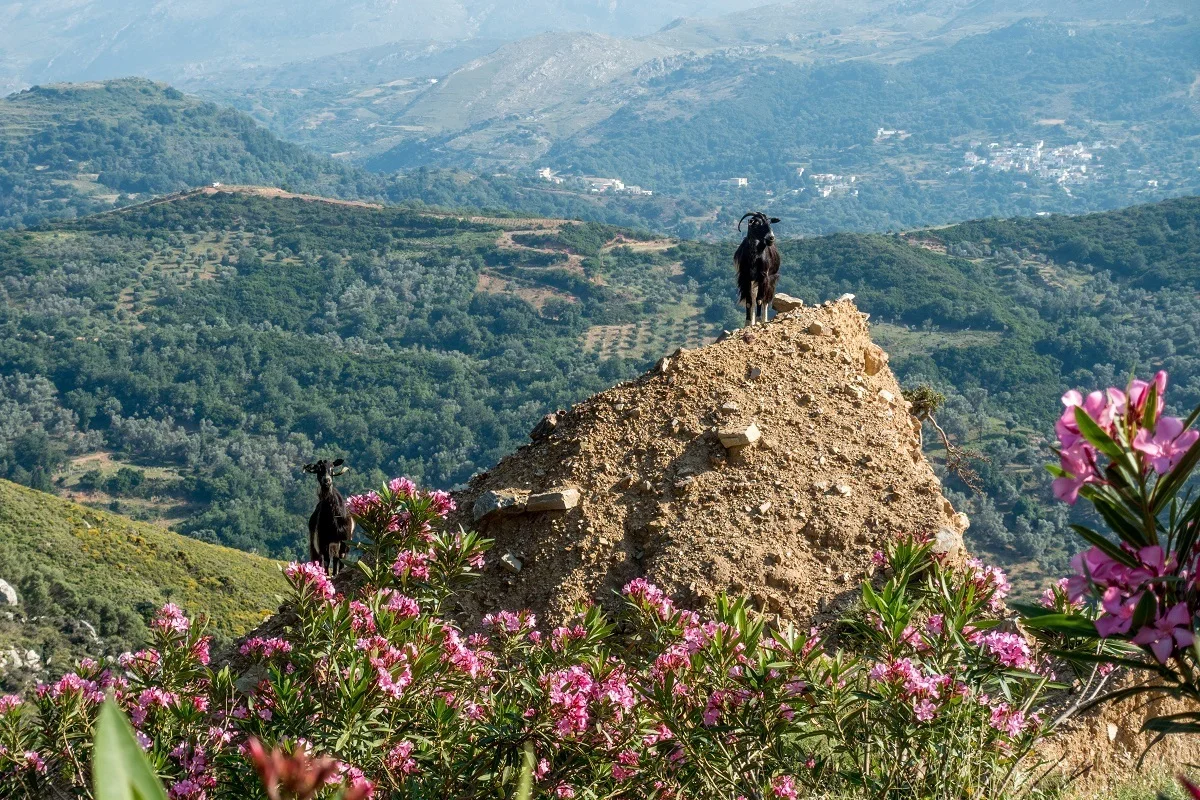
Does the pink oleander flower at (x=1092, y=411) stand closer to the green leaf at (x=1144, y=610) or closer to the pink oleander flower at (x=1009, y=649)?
the green leaf at (x=1144, y=610)

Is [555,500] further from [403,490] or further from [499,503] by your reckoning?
[403,490]

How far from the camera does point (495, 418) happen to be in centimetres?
10006

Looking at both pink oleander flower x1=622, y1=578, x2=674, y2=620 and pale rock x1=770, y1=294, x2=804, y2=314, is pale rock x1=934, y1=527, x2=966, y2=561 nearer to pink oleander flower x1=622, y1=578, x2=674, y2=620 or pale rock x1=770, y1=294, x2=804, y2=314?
pink oleander flower x1=622, y1=578, x2=674, y2=620

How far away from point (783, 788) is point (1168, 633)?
2.54 meters

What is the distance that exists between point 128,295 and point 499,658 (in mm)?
131984

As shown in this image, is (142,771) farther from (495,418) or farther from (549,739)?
(495,418)

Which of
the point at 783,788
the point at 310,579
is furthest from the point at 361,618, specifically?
the point at 783,788

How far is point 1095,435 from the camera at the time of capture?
7.46ft

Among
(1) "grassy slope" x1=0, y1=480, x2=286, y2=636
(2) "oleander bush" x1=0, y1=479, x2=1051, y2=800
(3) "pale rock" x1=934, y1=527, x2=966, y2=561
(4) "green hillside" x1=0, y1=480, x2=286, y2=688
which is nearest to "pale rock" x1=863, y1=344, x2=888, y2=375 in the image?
(3) "pale rock" x1=934, y1=527, x2=966, y2=561

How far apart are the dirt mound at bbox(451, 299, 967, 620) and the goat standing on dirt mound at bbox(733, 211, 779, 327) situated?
1.85 metres

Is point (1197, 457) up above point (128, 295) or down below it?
above

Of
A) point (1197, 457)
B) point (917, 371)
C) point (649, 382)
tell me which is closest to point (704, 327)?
point (917, 371)

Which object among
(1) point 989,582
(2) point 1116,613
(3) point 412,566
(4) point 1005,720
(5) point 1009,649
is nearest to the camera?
(2) point 1116,613

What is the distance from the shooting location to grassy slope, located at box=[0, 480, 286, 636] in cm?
2705
